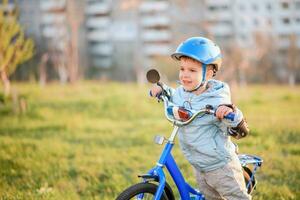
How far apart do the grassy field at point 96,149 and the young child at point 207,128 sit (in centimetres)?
141

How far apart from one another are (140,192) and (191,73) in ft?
3.01

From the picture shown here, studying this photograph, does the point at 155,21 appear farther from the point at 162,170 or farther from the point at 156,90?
the point at 162,170

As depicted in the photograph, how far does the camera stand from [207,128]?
3.29 meters

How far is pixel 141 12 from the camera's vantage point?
51500 mm

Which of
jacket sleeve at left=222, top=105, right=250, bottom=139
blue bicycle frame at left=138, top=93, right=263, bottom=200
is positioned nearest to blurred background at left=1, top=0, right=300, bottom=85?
blue bicycle frame at left=138, top=93, right=263, bottom=200

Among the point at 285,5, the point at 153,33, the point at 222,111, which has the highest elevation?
the point at 285,5

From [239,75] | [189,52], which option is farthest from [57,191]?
[239,75]

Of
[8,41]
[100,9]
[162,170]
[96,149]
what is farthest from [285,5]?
[162,170]

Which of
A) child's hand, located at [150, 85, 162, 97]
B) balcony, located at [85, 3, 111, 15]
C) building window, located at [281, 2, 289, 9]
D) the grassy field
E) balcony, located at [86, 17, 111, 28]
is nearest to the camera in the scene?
child's hand, located at [150, 85, 162, 97]

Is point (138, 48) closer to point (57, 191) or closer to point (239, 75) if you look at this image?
point (239, 75)

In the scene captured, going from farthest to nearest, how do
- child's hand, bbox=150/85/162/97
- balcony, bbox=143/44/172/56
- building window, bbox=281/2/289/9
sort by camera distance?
balcony, bbox=143/44/172/56
building window, bbox=281/2/289/9
child's hand, bbox=150/85/162/97

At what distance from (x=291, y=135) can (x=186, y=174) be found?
319 centimetres

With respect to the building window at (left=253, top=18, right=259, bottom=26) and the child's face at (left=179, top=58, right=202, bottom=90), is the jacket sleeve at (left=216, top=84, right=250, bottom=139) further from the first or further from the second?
the building window at (left=253, top=18, right=259, bottom=26)

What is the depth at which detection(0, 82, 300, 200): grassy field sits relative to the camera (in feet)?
16.3
